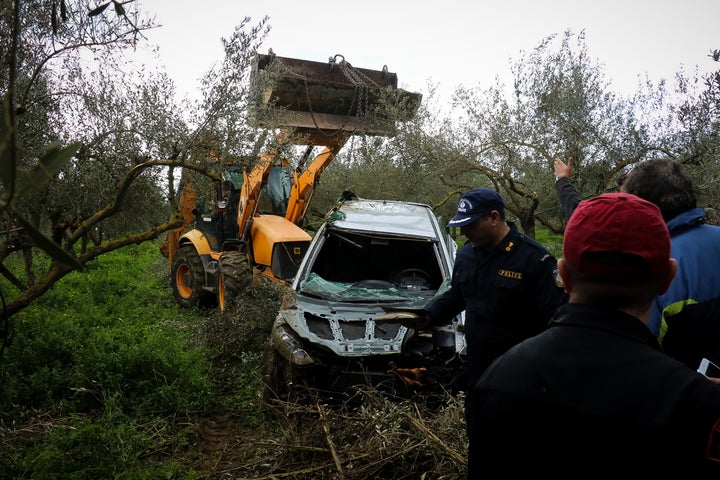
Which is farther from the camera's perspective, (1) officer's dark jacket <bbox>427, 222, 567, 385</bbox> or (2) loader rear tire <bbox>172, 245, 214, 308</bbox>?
(2) loader rear tire <bbox>172, 245, 214, 308</bbox>

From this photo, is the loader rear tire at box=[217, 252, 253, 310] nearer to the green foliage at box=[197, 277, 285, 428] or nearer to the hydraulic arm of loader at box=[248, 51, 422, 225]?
the green foliage at box=[197, 277, 285, 428]

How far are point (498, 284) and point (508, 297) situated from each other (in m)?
0.09

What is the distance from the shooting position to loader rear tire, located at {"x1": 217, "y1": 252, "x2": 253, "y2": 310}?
7.80m

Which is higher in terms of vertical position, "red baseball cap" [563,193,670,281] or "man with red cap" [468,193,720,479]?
"red baseball cap" [563,193,670,281]

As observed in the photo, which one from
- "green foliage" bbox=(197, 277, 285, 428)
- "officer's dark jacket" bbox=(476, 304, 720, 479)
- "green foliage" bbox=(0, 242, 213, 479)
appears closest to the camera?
"officer's dark jacket" bbox=(476, 304, 720, 479)

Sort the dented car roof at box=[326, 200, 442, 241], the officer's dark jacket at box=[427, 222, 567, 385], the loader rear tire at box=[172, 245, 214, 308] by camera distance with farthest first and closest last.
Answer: the loader rear tire at box=[172, 245, 214, 308] → the dented car roof at box=[326, 200, 442, 241] → the officer's dark jacket at box=[427, 222, 567, 385]

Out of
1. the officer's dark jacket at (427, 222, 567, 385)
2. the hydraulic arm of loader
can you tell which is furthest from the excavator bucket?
the officer's dark jacket at (427, 222, 567, 385)

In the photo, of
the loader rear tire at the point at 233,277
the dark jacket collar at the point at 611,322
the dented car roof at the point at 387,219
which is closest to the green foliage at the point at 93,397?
the loader rear tire at the point at 233,277

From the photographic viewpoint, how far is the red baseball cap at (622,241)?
3.81ft

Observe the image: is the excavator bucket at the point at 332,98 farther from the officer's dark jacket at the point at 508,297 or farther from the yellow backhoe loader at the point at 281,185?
the officer's dark jacket at the point at 508,297

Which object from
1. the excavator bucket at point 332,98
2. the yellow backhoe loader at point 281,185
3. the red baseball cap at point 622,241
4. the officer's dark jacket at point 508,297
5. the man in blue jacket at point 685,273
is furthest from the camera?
the yellow backhoe loader at point 281,185

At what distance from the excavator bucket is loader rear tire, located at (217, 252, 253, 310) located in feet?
6.98

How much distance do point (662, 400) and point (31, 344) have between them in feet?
19.9

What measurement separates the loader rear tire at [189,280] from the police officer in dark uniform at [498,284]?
6.95m
